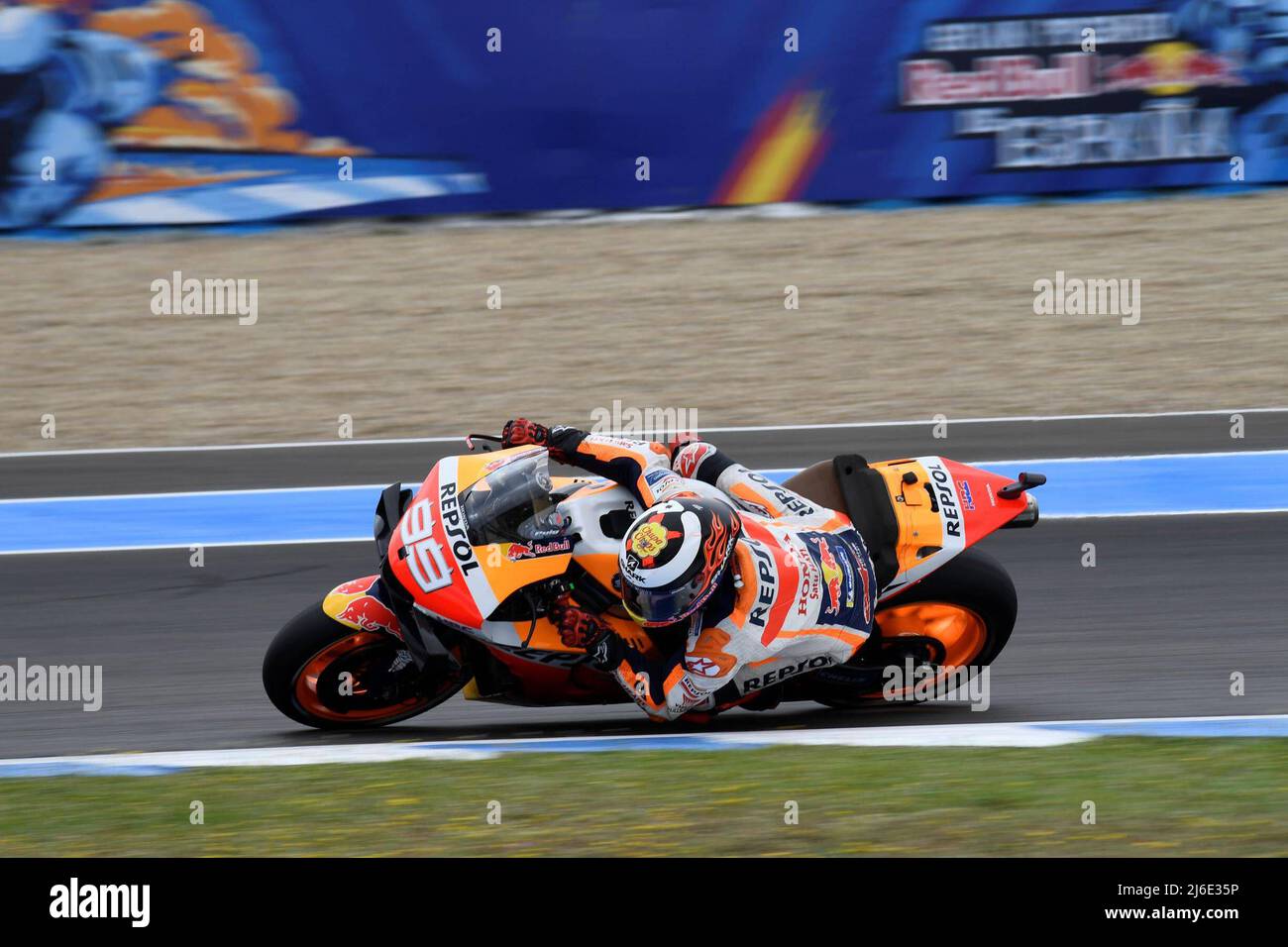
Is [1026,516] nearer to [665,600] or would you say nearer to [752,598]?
[752,598]

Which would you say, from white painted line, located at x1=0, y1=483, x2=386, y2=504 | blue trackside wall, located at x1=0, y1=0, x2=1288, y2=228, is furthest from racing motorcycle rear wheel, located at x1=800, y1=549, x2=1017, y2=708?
blue trackside wall, located at x1=0, y1=0, x2=1288, y2=228

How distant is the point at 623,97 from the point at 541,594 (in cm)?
846

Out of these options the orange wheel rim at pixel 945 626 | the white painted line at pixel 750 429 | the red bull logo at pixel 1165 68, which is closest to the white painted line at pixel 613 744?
the orange wheel rim at pixel 945 626

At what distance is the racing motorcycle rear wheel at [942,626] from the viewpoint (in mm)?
5961

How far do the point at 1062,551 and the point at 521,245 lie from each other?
656cm

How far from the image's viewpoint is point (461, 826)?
4.99 meters

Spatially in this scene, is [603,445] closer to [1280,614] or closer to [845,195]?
[1280,614]

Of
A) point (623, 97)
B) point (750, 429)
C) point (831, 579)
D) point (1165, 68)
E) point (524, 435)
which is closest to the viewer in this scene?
point (831, 579)

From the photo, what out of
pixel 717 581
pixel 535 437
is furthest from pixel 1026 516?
pixel 535 437

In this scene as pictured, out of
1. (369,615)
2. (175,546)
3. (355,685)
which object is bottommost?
(355,685)

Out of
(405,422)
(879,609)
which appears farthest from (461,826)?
(405,422)

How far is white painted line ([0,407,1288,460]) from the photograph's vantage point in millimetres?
10555

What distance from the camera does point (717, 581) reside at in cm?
519

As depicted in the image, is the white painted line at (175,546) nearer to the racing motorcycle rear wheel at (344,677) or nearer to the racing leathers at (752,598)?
the racing motorcycle rear wheel at (344,677)
